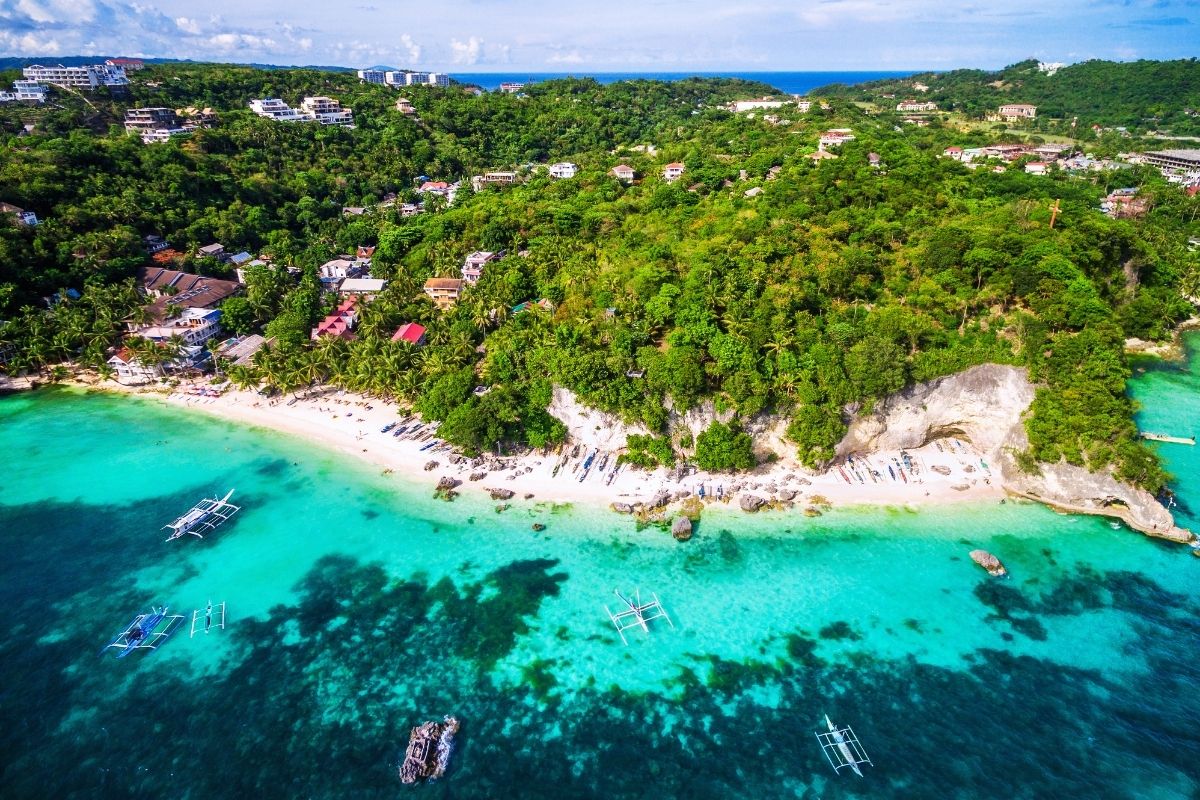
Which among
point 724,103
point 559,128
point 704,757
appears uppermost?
point 724,103

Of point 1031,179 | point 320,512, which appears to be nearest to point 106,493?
point 320,512

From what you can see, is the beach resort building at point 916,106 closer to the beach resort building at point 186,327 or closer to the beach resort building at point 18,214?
the beach resort building at point 186,327

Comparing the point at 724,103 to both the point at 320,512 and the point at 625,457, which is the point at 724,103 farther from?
the point at 320,512

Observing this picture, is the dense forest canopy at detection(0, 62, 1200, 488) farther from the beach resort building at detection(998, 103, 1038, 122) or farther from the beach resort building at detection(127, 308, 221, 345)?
the beach resort building at detection(998, 103, 1038, 122)

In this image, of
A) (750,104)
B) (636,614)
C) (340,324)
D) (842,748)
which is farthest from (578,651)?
(750,104)

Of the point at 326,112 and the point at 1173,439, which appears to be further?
the point at 326,112

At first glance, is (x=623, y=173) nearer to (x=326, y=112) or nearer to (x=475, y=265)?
(x=475, y=265)
